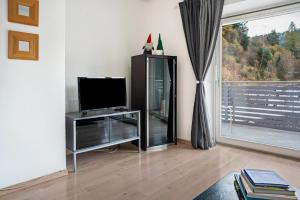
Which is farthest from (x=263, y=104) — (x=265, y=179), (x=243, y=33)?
(x=265, y=179)

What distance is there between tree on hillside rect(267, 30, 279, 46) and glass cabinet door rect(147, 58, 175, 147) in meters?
1.42

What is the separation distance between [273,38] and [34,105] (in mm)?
3163

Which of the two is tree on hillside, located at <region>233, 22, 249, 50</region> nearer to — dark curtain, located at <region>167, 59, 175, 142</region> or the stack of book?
dark curtain, located at <region>167, 59, 175, 142</region>

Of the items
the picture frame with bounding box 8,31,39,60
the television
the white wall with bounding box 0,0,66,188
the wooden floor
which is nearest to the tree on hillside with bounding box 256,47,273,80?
the wooden floor

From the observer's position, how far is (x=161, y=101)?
3.51m

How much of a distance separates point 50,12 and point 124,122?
66.1 inches

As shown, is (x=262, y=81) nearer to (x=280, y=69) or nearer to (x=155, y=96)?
(x=280, y=69)

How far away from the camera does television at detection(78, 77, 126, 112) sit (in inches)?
108

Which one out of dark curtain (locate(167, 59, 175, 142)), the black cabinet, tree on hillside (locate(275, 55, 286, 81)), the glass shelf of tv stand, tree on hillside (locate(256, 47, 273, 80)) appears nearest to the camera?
the glass shelf of tv stand

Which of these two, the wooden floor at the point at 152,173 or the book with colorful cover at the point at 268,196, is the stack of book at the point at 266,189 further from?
the wooden floor at the point at 152,173

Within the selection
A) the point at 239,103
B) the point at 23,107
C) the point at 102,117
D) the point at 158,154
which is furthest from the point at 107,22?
the point at 239,103

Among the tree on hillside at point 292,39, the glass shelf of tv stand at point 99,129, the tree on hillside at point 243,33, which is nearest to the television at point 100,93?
the glass shelf of tv stand at point 99,129

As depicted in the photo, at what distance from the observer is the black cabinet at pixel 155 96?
3258 millimetres

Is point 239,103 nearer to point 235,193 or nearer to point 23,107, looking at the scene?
point 235,193
